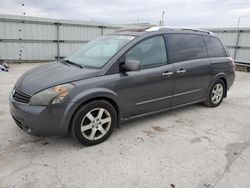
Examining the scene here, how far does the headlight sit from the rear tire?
3.29m

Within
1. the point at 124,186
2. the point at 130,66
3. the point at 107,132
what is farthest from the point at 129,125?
the point at 124,186

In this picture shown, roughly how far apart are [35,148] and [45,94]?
0.83m

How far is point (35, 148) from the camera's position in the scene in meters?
2.96

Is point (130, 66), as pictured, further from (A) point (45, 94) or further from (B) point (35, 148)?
(B) point (35, 148)

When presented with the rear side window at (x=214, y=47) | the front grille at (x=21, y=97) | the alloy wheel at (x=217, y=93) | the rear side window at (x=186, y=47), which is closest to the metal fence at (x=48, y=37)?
the rear side window at (x=214, y=47)

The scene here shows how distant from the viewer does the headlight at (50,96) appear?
266 centimetres

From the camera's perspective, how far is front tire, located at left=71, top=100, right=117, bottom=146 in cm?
287

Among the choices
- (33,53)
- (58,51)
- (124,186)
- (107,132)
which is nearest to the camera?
(124,186)

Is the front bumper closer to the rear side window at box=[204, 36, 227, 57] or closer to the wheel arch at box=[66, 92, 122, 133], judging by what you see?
the wheel arch at box=[66, 92, 122, 133]

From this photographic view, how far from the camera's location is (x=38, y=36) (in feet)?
33.8

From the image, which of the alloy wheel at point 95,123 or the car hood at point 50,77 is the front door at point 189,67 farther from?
the car hood at point 50,77

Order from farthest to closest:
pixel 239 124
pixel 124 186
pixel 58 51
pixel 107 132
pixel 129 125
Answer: pixel 58 51 < pixel 239 124 < pixel 129 125 < pixel 107 132 < pixel 124 186

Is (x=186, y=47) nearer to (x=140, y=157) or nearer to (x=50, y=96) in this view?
(x=140, y=157)

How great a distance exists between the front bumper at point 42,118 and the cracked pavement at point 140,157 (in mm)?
336
